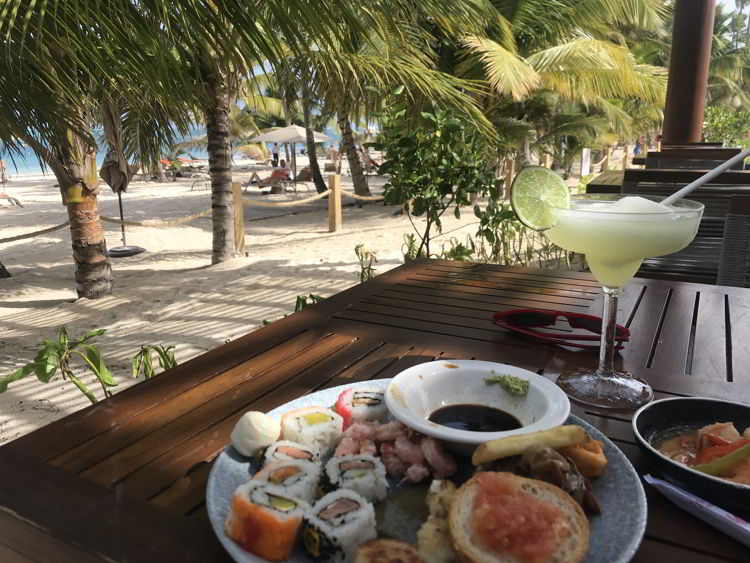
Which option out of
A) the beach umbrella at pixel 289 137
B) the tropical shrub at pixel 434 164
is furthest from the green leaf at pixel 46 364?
the beach umbrella at pixel 289 137

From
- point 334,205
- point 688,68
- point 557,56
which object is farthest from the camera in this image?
point 334,205

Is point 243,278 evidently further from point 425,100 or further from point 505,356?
point 505,356

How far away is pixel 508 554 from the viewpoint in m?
0.57

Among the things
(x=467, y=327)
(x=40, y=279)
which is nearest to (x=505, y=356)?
(x=467, y=327)

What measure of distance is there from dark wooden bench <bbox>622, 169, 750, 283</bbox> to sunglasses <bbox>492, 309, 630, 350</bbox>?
1946mm

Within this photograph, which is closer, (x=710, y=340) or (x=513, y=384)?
(x=513, y=384)

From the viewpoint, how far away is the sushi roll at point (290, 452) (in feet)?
2.48

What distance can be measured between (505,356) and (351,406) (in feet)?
1.67

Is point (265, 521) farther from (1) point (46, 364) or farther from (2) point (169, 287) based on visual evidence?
(2) point (169, 287)

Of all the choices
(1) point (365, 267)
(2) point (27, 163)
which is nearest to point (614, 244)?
(1) point (365, 267)

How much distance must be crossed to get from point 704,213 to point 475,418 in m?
2.69

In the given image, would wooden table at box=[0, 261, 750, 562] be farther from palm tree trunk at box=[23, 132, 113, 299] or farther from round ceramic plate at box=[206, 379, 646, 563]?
palm tree trunk at box=[23, 132, 113, 299]

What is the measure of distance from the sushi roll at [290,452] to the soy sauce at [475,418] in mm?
217

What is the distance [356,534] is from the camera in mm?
612
